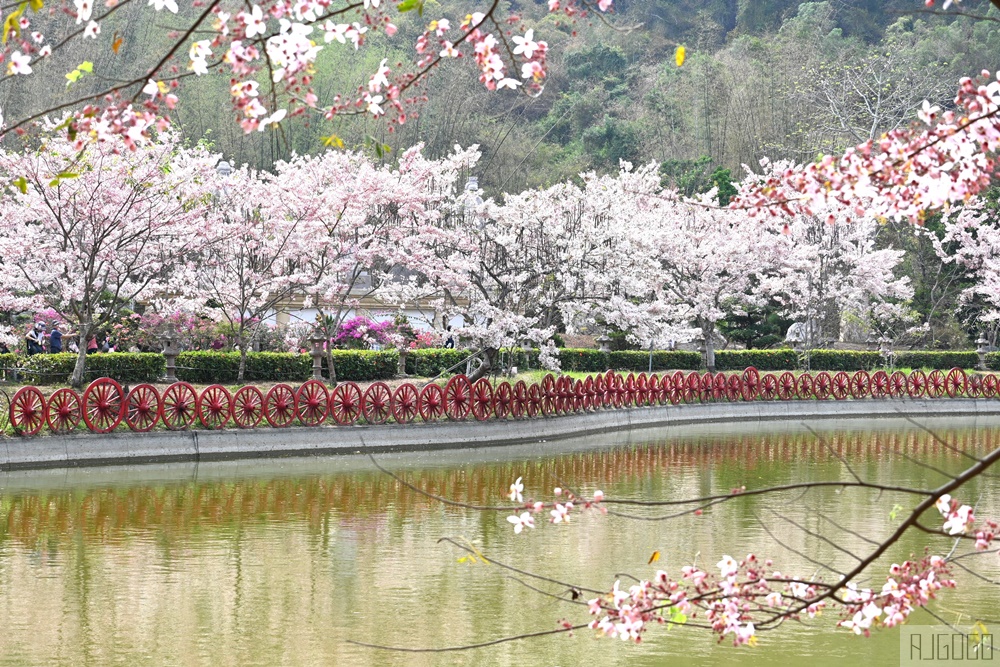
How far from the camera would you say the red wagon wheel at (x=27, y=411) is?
17.5m

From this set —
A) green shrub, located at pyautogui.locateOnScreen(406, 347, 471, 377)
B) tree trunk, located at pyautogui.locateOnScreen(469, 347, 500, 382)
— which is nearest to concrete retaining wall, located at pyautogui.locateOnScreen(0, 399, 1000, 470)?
tree trunk, located at pyautogui.locateOnScreen(469, 347, 500, 382)

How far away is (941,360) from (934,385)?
22.0ft

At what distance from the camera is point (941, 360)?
135 feet

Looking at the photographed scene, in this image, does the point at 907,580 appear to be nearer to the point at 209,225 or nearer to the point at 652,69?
the point at 209,225

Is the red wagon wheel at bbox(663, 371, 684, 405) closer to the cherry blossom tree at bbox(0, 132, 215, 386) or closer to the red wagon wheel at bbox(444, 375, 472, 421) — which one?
the red wagon wheel at bbox(444, 375, 472, 421)

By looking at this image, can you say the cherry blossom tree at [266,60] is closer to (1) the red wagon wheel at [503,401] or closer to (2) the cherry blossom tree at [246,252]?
(1) the red wagon wheel at [503,401]

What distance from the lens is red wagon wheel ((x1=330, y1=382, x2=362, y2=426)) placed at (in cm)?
2133

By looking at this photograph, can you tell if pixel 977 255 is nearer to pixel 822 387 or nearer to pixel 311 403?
pixel 822 387

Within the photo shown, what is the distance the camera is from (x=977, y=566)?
11.8 metres

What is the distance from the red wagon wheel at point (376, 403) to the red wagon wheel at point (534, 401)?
3181mm

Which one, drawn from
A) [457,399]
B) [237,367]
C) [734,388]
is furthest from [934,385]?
[237,367]

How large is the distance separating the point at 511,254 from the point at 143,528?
42.8ft

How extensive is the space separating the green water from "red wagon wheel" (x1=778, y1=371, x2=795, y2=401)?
11387mm

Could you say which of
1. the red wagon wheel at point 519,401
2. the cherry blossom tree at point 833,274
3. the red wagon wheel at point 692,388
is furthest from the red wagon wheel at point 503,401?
the cherry blossom tree at point 833,274
